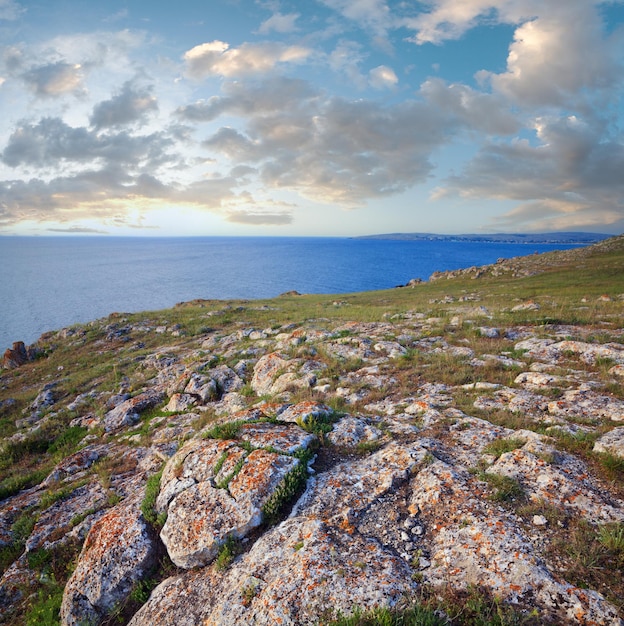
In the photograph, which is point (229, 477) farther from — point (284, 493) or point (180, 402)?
point (180, 402)

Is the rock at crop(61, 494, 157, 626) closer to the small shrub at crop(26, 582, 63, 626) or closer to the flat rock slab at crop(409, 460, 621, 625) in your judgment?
the small shrub at crop(26, 582, 63, 626)

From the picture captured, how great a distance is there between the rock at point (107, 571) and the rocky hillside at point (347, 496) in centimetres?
3

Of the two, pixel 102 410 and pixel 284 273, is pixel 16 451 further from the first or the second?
pixel 284 273

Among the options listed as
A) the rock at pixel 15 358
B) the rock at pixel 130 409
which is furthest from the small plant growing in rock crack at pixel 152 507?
the rock at pixel 15 358

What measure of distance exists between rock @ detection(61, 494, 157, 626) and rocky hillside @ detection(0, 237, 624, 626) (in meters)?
0.03

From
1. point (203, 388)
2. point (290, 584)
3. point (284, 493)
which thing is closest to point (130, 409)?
point (203, 388)

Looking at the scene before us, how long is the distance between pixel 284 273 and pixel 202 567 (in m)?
147

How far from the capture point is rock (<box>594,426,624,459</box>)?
7.04m

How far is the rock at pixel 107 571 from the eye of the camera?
21.7ft

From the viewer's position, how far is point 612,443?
24.1 feet

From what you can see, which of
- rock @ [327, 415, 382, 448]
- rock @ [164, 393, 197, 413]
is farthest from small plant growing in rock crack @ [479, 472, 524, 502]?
rock @ [164, 393, 197, 413]

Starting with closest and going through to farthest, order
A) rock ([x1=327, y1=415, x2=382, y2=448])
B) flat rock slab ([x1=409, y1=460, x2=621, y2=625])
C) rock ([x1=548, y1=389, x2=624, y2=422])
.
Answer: flat rock slab ([x1=409, y1=460, x2=621, y2=625]), rock ([x1=548, y1=389, x2=624, y2=422]), rock ([x1=327, y1=415, x2=382, y2=448])

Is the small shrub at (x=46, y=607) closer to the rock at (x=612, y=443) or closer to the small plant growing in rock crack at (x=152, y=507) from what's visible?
the small plant growing in rock crack at (x=152, y=507)

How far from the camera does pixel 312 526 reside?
244 inches
